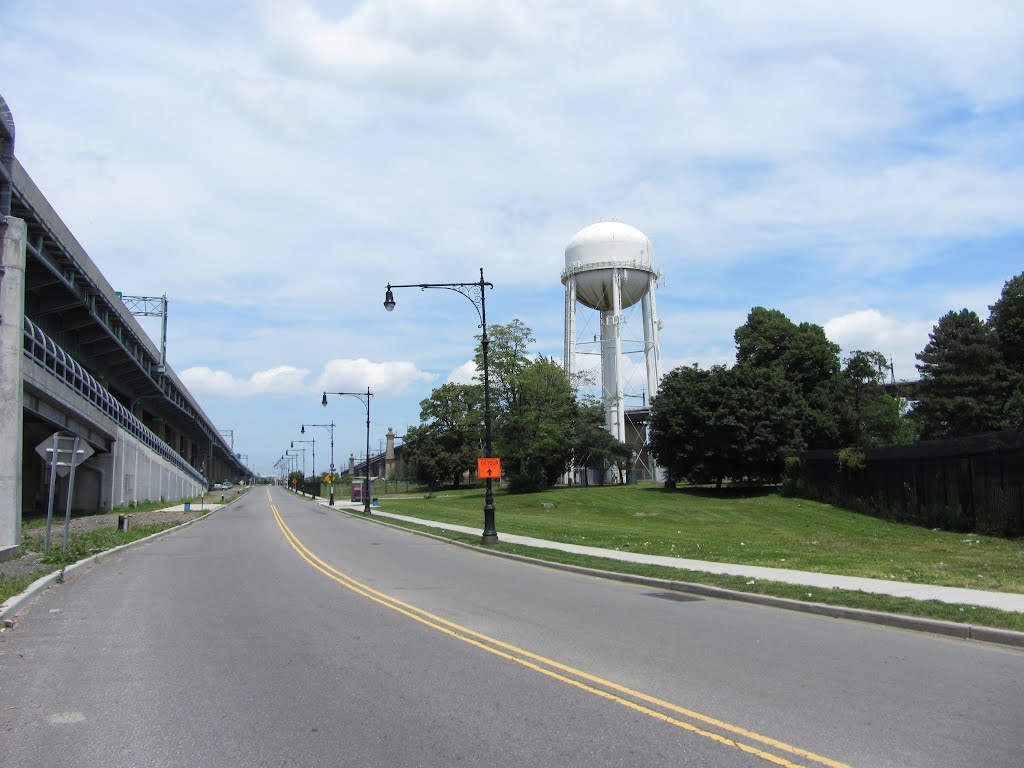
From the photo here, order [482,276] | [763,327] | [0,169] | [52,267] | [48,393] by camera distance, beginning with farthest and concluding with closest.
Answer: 1. [763,327]
2. [52,267]
3. [48,393]
4. [482,276]
5. [0,169]

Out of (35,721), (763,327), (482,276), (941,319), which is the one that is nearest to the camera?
(35,721)

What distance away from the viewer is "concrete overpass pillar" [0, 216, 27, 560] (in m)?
19.0

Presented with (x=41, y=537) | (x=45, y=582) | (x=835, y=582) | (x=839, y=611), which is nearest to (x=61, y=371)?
(x=41, y=537)

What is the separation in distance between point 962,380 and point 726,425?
19.3 meters

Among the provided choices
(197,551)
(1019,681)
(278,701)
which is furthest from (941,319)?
(278,701)

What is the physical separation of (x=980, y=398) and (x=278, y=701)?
199ft

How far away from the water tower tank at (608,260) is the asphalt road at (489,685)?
51.6m

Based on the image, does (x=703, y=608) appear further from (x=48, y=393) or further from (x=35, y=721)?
(x=48, y=393)

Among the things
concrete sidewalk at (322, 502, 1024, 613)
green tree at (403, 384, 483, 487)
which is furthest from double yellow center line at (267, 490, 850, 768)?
green tree at (403, 384, 483, 487)

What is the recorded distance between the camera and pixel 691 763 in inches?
202

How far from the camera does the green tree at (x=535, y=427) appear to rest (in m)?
55.5

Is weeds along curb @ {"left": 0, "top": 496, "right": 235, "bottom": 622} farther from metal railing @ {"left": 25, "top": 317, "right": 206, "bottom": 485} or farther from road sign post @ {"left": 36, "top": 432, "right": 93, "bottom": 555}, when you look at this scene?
metal railing @ {"left": 25, "top": 317, "right": 206, "bottom": 485}

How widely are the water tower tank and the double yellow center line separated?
53453 millimetres

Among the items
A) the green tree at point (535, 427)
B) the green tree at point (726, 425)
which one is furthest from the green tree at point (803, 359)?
the green tree at point (535, 427)
